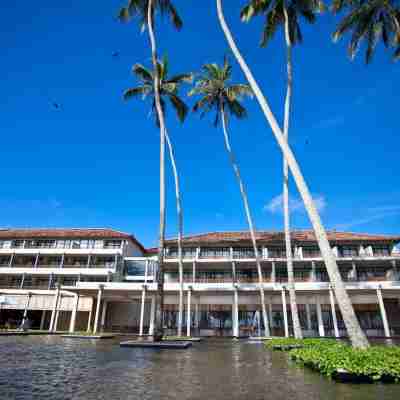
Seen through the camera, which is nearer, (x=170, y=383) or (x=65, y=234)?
(x=170, y=383)

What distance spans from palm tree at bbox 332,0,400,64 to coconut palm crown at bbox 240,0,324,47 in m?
1.47

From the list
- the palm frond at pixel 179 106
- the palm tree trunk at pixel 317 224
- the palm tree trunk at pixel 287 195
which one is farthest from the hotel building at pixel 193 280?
the palm tree trunk at pixel 317 224

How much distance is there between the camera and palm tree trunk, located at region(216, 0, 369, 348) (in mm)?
8617

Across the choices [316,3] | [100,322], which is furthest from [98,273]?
[316,3]

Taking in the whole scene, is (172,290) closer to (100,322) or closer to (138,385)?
(100,322)

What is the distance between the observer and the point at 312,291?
2827 centimetres

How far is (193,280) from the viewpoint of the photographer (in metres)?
34.7

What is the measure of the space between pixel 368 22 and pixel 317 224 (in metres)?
14.7

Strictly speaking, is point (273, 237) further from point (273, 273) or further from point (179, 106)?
point (179, 106)

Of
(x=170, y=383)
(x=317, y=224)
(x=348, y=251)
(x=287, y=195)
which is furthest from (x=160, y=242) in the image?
(x=348, y=251)

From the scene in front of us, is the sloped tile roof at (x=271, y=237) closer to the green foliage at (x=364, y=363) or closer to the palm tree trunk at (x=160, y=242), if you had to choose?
the palm tree trunk at (x=160, y=242)

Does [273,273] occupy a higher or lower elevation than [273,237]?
lower

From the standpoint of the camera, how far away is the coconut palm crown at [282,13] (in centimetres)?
1708

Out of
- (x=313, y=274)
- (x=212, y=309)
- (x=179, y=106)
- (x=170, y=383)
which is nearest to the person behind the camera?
(x=170, y=383)
